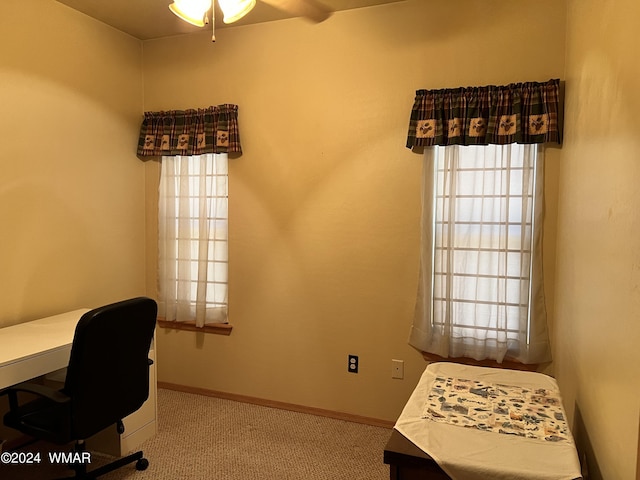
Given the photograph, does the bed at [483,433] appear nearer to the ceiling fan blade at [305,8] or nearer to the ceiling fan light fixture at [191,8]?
the ceiling fan light fixture at [191,8]

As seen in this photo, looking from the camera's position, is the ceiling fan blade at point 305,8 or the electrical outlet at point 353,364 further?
the electrical outlet at point 353,364

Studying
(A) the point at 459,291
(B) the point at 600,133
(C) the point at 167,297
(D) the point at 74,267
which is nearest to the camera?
(B) the point at 600,133

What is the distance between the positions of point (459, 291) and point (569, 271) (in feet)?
2.31

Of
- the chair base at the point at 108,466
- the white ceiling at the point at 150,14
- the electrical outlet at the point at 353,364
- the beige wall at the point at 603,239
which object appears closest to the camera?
the beige wall at the point at 603,239

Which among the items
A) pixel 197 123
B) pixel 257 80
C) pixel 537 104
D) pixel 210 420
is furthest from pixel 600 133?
pixel 210 420

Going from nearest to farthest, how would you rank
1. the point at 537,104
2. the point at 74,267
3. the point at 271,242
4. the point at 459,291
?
1. the point at 537,104
2. the point at 459,291
3. the point at 74,267
4. the point at 271,242

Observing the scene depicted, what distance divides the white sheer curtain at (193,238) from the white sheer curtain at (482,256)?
1.45m

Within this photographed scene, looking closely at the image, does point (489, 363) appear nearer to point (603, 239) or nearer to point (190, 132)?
point (603, 239)

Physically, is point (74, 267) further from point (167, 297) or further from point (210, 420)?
point (210, 420)

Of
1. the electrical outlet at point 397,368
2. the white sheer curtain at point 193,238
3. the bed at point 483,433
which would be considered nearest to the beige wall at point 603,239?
the bed at point 483,433

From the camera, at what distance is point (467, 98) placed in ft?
8.71

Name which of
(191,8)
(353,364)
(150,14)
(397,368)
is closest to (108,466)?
(353,364)

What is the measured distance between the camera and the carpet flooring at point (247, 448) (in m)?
2.48

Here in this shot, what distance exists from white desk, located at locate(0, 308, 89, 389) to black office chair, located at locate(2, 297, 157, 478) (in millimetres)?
75
